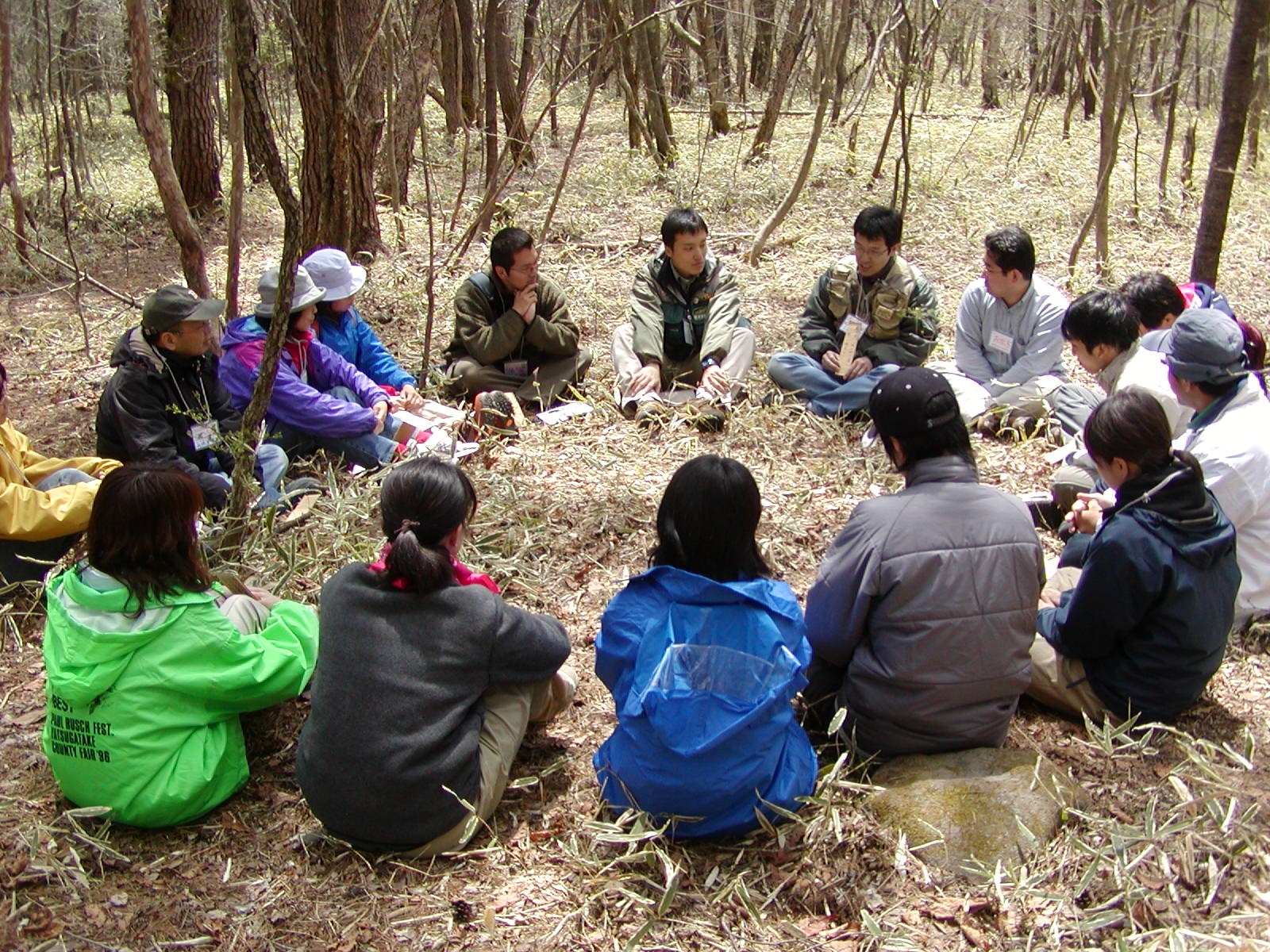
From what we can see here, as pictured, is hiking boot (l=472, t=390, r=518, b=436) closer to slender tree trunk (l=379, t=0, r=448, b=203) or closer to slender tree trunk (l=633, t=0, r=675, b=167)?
slender tree trunk (l=379, t=0, r=448, b=203)

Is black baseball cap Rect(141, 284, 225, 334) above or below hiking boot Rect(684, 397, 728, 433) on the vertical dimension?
above

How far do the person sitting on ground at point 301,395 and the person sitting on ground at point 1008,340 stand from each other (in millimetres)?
2612

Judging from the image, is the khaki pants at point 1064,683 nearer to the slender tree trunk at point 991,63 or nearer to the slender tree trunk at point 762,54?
the slender tree trunk at point 991,63

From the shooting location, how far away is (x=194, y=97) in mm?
8367

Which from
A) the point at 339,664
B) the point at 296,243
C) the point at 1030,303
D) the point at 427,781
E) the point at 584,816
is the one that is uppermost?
the point at 296,243

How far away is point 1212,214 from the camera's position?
4.97 m

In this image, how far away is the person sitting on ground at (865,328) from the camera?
4812mm

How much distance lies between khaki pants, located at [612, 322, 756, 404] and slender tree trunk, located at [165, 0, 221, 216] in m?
4.75

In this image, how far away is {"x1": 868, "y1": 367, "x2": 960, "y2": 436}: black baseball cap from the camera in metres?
2.42

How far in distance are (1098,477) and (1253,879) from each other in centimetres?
178

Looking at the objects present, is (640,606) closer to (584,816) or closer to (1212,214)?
(584,816)

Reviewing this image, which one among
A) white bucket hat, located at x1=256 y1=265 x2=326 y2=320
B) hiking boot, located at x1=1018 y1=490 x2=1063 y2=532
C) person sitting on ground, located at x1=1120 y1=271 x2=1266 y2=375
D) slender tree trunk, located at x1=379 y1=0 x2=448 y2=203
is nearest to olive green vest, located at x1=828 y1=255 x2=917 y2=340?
person sitting on ground, located at x1=1120 y1=271 x2=1266 y2=375

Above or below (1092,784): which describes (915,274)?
above

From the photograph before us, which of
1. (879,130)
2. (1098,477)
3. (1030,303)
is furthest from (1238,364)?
(879,130)
